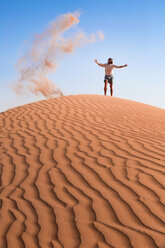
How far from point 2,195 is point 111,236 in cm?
166

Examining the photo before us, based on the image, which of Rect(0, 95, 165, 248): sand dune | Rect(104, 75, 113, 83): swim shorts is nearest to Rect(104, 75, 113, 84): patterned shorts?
Rect(104, 75, 113, 83): swim shorts

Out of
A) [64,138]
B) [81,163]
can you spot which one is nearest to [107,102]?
[64,138]

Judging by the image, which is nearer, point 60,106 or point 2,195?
point 2,195

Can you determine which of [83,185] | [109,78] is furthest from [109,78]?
[83,185]

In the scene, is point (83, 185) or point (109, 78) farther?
point (109, 78)

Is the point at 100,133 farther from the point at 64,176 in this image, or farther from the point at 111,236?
the point at 111,236

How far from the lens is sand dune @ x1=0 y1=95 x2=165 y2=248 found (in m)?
2.87

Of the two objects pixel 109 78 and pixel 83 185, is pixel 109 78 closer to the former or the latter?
pixel 109 78

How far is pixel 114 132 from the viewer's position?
6.53 m

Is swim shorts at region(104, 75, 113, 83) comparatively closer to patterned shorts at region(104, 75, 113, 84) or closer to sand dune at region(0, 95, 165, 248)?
patterned shorts at region(104, 75, 113, 84)

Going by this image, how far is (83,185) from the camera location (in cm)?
391

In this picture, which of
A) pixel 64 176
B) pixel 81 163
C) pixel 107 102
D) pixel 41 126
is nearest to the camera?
pixel 64 176

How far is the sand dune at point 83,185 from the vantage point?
2.87m

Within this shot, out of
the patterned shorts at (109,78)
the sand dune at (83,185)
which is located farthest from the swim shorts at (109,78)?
the sand dune at (83,185)
